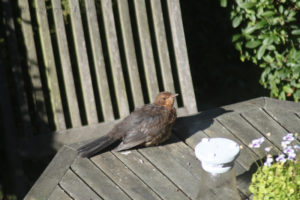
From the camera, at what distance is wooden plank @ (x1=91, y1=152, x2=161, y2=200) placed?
2.23 metres

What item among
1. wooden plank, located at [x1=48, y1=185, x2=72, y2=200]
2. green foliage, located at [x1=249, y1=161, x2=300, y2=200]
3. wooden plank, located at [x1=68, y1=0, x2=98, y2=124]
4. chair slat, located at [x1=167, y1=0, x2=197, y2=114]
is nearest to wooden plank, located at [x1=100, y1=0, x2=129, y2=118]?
wooden plank, located at [x1=68, y1=0, x2=98, y2=124]

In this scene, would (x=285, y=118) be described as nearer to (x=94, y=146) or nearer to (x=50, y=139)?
(x=94, y=146)

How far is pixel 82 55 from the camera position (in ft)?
10.8

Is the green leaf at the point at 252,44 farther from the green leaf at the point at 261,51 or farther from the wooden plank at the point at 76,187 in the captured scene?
the wooden plank at the point at 76,187

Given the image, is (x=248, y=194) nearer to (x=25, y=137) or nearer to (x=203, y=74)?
(x=25, y=137)

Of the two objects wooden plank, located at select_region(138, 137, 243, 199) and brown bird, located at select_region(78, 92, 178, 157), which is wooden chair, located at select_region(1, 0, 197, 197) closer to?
brown bird, located at select_region(78, 92, 178, 157)

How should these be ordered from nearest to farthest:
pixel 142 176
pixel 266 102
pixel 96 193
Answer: pixel 96 193 → pixel 142 176 → pixel 266 102

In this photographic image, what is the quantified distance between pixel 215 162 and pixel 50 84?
1.82 meters

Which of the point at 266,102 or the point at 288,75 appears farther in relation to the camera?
the point at 288,75

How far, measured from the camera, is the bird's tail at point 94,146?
8.12 feet

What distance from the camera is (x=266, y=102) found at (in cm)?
300

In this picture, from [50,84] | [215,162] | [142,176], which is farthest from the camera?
[50,84]

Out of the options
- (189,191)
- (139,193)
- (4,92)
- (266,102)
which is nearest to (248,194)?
(189,191)

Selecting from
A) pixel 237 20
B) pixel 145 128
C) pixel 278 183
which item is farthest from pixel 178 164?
pixel 237 20
